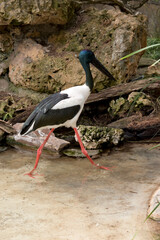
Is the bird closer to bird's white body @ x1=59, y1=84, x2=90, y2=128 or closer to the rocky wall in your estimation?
bird's white body @ x1=59, y1=84, x2=90, y2=128

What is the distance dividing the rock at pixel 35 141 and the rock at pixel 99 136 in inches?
9.8

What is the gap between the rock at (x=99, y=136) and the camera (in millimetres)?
4242

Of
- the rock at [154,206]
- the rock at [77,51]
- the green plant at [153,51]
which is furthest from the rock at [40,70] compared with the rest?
the green plant at [153,51]

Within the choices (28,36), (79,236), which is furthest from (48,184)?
(28,36)

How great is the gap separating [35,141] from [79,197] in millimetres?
1549

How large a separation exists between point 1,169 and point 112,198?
53.2 inches

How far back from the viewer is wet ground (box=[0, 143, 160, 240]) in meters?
2.39

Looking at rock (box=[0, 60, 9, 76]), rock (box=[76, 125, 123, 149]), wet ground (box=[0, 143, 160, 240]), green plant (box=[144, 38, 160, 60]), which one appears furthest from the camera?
green plant (box=[144, 38, 160, 60])

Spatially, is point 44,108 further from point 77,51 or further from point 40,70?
point 77,51

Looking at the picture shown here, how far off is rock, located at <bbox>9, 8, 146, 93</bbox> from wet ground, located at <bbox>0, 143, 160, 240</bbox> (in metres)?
1.33

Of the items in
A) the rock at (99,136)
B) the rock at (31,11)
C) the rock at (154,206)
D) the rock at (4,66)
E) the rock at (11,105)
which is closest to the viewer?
the rock at (154,206)

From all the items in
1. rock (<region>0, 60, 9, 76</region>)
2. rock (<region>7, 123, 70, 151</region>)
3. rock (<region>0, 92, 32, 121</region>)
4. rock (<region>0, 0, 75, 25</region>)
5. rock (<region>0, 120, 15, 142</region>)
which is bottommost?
rock (<region>7, 123, 70, 151</region>)

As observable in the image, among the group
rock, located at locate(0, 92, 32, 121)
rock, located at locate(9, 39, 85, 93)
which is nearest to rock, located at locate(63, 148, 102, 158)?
rock, located at locate(0, 92, 32, 121)

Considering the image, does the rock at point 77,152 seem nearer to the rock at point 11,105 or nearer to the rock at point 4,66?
the rock at point 11,105
